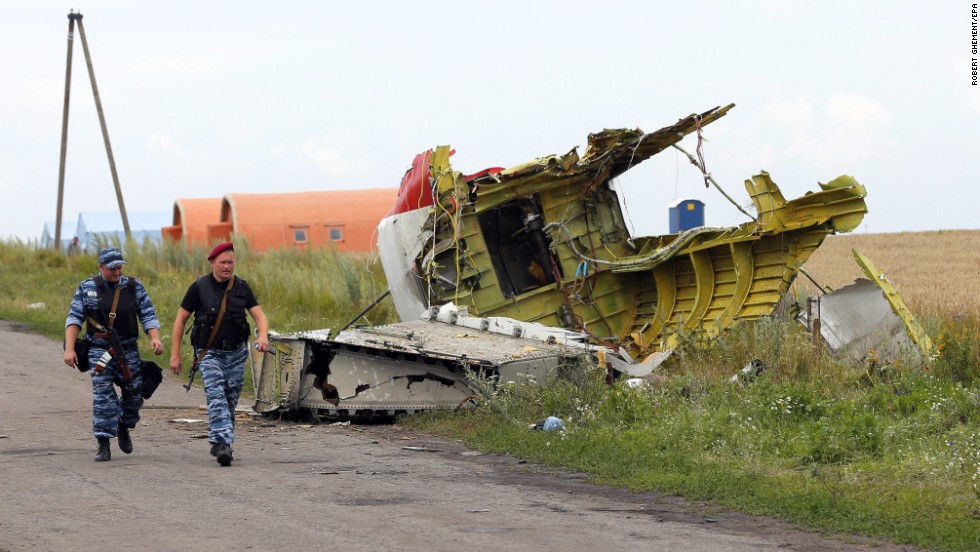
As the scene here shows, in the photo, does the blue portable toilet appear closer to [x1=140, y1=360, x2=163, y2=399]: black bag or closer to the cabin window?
the cabin window

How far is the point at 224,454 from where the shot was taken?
932 cm

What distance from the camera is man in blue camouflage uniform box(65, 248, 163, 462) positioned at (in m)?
9.70

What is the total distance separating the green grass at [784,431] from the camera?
7.54 metres

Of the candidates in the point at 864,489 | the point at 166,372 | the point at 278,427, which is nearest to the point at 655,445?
the point at 864,489

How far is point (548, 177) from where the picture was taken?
585 inches

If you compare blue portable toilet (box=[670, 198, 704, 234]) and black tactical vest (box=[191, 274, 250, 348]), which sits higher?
blue portable toilet (box=[670, 198, 704, 234])

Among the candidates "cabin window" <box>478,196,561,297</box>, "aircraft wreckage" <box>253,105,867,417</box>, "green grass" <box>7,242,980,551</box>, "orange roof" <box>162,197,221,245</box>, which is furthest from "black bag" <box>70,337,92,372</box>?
"orange roof" <box>162,197,221,245</box>

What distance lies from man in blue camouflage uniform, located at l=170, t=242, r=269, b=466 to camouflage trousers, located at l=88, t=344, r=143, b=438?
464 mm

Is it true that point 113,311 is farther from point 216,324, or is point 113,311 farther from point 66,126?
point 66,126

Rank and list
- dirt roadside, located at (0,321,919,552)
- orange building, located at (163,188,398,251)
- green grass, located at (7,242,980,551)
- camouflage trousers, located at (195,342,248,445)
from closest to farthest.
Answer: dirt roadside, located at (0,321,919,552) < green grass, located at (7,242,980,551) < camouflage trousers, located at (195,342,248,445) < orange building, located at (163,188,398,251)

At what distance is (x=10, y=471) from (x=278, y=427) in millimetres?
3102

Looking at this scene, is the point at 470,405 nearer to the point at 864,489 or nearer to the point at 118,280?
the point at 118,280

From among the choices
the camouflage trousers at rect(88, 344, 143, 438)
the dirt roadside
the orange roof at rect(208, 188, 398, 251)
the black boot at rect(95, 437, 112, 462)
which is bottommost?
the dirt roadside

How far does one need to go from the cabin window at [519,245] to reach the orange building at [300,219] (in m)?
23.6
